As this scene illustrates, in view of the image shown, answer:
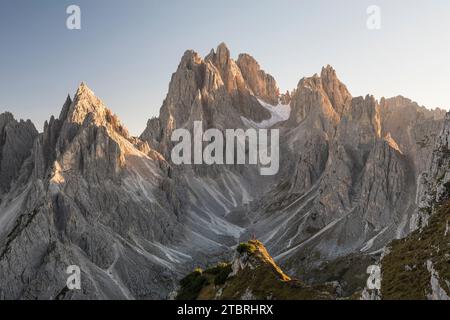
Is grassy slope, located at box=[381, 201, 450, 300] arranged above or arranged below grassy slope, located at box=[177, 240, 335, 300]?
above

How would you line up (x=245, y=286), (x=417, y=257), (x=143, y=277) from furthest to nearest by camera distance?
1. (x=143, y=277)
2. (x=245, y=286)
3. (x=417, y=257)

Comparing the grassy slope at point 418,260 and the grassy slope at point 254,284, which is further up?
the grassy slope at point 418,260

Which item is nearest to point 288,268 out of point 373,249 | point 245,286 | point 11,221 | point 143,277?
point 373,249

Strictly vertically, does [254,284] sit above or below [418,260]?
below

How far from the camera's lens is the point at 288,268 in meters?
178

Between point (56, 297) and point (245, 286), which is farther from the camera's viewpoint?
point (56, 297)

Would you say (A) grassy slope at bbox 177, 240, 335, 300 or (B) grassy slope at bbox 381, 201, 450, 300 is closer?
(B) grassy slope at bbox 381, 201, 450, 300

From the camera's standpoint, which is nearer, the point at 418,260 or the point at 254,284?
the point at 418,260

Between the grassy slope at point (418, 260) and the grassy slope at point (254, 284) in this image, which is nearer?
the grassy slope at point (418, 260)

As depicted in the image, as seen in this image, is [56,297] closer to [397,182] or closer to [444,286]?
[397,182]
